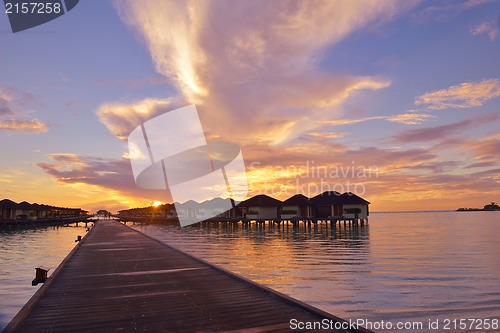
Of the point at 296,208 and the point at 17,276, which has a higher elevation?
the point at 296,208

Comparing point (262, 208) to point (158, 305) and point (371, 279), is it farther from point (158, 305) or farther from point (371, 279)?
point (158, 305)

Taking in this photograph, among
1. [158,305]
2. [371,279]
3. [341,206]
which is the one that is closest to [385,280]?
[371,279]

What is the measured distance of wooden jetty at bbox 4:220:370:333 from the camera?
21.2 ft

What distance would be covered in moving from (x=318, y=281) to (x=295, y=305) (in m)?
8.52

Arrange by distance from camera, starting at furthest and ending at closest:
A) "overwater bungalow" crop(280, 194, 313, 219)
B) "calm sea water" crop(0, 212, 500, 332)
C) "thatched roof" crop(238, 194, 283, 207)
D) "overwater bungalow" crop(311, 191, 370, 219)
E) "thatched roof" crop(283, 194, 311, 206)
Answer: "thatched roof" crop(238, 194, 283, 207) < "overwater bungalow" crop(280, 194, 313, 219) < "thatched roof" crop(283, 194, 311, 206) < "overwater bungalow" crop(311, 191, 370, 219) < "calm sea water" crop(0, 212, 500, 332)

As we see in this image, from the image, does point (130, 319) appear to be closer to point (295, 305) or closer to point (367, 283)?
point (295, 305)

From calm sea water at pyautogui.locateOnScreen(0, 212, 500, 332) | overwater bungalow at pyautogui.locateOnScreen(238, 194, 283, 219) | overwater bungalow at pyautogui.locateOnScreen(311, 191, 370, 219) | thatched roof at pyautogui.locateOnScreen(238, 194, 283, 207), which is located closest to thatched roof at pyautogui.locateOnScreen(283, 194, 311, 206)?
overwater bungalow at pyautogui.locateOnScreen(311, 191, 370, 219)

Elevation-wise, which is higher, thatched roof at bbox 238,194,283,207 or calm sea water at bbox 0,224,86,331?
thatched roof at bbox 238,194,283,207

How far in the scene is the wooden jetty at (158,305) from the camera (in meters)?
6.45

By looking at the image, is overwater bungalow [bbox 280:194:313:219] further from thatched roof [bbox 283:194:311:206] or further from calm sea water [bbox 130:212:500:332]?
calm sea water [bbox 130:212:500:332]

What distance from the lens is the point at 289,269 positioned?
1880cm

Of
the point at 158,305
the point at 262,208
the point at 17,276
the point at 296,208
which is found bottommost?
the point at 17,276

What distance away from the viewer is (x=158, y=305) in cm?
788

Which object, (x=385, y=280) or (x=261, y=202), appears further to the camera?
(x=261, y=202)
